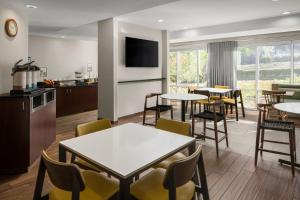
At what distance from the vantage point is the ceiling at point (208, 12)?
4.21 m

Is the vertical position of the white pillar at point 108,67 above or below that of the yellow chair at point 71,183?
above

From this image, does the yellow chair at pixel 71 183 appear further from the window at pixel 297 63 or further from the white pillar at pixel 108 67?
the window at pixel 297 63

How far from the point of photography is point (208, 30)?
6379 mm

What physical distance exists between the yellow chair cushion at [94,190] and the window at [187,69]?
711 cm

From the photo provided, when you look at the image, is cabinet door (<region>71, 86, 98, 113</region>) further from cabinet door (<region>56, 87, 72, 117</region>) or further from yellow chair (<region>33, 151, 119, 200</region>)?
yellow chair (<region>33, 151, 119, 200</region>)

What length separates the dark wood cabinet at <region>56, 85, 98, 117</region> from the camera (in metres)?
5.82

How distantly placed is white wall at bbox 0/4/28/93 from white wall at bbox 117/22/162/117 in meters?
2.14

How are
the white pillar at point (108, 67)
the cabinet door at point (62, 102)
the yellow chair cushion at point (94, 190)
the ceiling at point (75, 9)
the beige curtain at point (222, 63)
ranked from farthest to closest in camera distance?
the beige curtain at point (222, 63), the cabinet door at point (62, 102), the white pillar at point (108, 67), the ceiling at point (75, 9), the yellow chair cushion at point (94, 190)

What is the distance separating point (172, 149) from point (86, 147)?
0.58 metres

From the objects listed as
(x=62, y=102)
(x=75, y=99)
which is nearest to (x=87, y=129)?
(x=62, y=102)

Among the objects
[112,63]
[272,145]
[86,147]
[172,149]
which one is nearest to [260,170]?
[272,145]

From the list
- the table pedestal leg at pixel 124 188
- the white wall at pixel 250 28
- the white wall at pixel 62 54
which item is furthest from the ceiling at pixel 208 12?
the table pedestal leg at pixel 124 188

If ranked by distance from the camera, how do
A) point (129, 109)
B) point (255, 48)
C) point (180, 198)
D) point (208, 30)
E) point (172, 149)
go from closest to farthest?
point (180, 198), point (172, 149), point (129, 109), point (208, 30), point (255, 48)

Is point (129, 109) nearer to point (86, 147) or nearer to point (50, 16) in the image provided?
point (50, 16)
